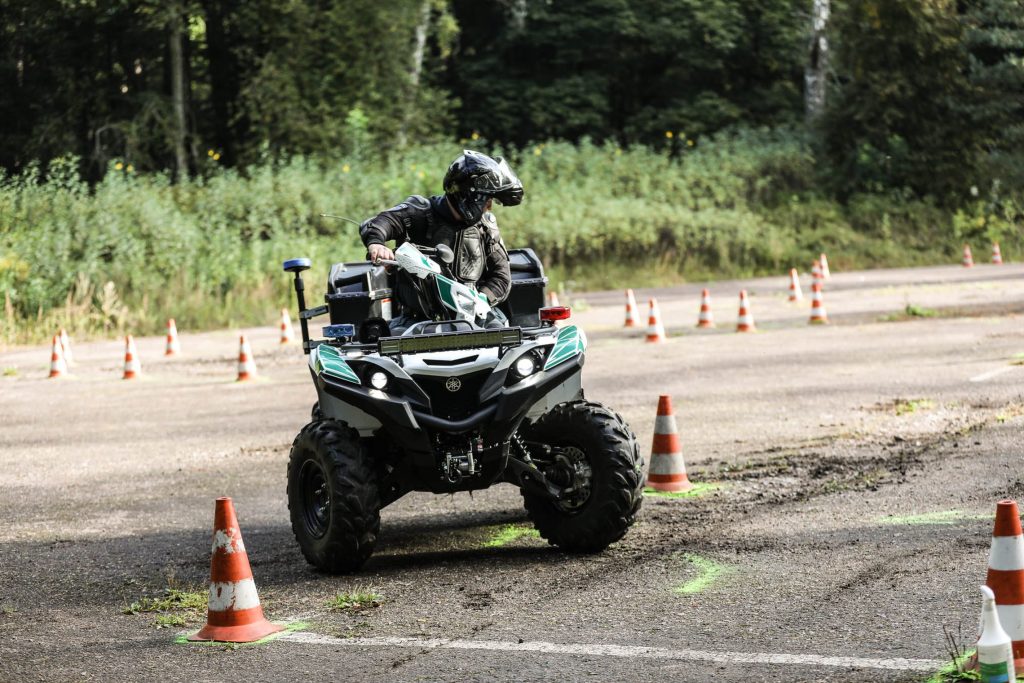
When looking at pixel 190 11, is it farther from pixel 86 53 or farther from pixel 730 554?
pixel 730 554

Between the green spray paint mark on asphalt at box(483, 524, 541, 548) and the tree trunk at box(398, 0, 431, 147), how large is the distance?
112 ft

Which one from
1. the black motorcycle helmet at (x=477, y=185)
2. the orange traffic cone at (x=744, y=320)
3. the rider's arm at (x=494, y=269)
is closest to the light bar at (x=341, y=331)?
the rider's arm at (x=494, y=269)

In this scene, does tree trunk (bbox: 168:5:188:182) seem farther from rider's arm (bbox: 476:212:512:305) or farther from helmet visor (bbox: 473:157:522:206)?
helmet visor (bbox: 473:157:522:206)

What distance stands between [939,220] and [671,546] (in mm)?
33740

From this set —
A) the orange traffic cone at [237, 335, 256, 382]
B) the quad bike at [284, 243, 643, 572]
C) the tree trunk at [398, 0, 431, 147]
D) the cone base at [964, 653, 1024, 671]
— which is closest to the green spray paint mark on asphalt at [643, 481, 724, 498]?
the quad bike at [284, 243, 643, 572]

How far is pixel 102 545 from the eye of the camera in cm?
905

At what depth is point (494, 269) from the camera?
28.7 ft

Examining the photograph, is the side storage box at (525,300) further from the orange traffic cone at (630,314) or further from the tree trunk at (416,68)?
the tree trunk at (416,68)

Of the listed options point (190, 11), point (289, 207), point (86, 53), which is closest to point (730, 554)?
point (289, 207)

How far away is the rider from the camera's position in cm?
841

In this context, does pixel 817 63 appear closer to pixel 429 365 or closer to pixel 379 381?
pixel 429 365

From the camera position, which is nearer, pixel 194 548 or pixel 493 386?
pixel 493 386

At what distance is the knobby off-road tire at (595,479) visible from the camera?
7.89 meters

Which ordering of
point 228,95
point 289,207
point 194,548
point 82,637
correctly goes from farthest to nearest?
point 228,95 → point 289,207 → point 194,548 → point 82,637
